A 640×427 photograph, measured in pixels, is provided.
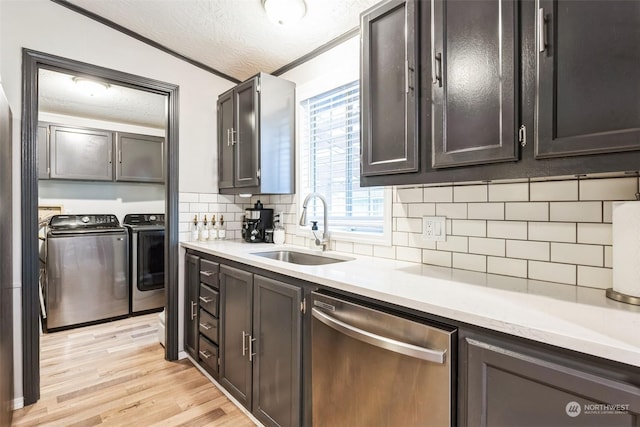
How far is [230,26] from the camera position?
2158 mm

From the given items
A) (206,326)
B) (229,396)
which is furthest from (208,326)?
(229,396)

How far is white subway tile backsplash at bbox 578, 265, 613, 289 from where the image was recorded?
1.11 metres

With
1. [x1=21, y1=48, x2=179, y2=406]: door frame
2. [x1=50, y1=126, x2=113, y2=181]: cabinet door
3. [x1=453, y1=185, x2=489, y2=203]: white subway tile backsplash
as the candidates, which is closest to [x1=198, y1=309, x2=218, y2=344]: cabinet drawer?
[x1=21, y1=48, x2=179, y2=406]: door frame

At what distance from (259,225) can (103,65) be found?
1.62 meters

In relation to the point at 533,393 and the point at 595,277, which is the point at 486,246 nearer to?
the point at 595,277

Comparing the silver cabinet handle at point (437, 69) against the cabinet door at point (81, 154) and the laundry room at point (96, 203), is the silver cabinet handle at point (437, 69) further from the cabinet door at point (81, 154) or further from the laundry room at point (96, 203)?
the cabinet door at point (81, 154)

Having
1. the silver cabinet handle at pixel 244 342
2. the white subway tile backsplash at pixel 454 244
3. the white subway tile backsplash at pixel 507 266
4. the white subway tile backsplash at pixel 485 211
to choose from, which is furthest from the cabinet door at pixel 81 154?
the white subway tile backsplash at pixel 507 266

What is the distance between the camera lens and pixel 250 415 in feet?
6.02

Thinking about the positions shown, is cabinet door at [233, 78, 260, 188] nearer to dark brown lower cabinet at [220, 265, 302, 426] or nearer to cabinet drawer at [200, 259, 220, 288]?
cabinet drawer at [200, 259, 220, 288]

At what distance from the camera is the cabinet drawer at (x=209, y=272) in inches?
82.6

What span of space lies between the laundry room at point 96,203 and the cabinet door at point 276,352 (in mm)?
2476

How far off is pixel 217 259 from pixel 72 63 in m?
1.65

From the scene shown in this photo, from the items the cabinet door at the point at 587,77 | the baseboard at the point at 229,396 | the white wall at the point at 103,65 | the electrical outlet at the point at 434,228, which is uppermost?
the white wall at the point at 103,65
